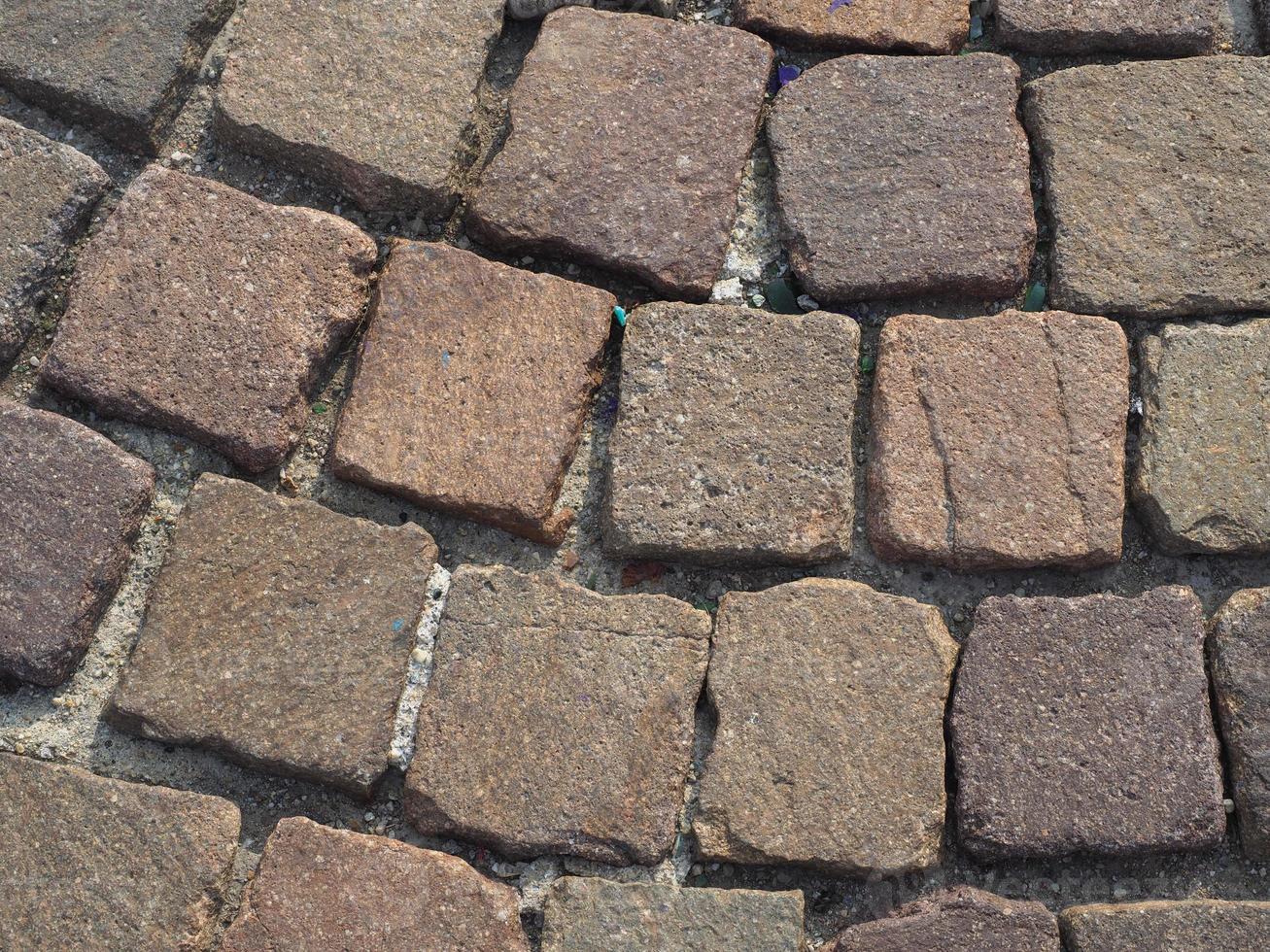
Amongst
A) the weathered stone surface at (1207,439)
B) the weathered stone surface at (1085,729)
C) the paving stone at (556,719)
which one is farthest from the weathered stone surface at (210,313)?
the weathered stone surface at (1207,439)

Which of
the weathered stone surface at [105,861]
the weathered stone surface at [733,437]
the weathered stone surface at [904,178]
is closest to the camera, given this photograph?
the weathered stone surface at [105,861]

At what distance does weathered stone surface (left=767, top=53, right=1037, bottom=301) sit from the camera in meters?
2.08

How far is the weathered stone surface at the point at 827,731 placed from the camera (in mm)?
1880

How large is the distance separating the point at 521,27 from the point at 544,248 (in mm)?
496

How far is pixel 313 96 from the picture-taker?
6.95ft

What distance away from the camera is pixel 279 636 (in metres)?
1.93

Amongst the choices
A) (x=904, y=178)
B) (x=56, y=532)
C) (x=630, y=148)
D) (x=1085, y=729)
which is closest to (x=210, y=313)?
(x=56, y=532)

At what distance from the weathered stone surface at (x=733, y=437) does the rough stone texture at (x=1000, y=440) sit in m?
0.09

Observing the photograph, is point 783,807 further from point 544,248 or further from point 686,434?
point 544,248

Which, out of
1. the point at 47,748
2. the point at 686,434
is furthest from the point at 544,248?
the point at 47,748

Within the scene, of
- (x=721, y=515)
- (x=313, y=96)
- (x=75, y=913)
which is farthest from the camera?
(x=313, y=96)

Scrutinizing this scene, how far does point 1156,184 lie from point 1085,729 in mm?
979

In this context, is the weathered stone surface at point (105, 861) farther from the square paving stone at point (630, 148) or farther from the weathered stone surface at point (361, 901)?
the square paving stone at point (630, 148)

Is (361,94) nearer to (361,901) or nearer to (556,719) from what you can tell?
(556,719)
